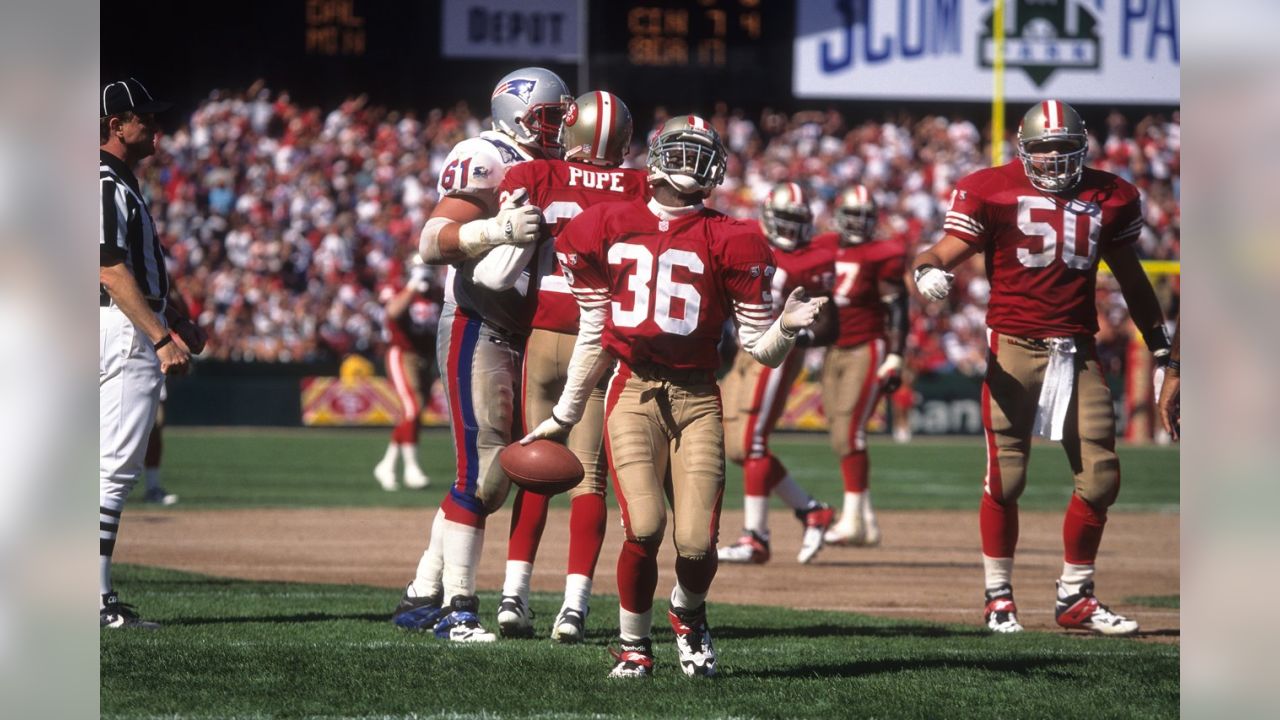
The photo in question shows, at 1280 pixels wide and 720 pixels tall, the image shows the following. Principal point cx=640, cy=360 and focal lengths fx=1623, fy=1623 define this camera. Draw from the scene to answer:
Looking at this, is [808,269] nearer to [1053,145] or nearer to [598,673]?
[1053,145]

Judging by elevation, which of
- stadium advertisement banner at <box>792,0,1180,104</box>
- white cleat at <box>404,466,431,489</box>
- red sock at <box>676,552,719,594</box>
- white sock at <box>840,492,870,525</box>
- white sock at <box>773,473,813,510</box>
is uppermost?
stadium advertisement banner at <box>792,0,1180,104</box>

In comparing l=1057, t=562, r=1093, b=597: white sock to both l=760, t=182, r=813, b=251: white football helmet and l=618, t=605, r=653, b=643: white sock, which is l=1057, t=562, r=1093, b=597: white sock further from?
l=760, t=182, r=813, b=251: white football helmet

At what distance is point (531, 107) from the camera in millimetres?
6047

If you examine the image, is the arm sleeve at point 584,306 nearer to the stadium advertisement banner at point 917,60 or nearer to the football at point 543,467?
the football at point 543,467

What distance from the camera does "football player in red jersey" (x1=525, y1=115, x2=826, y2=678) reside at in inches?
198

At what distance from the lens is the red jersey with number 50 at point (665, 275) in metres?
5.04

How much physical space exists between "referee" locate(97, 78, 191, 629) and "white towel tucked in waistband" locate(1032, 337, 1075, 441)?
133 inches

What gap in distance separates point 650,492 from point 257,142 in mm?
22132

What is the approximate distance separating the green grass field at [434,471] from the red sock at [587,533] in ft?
23.7

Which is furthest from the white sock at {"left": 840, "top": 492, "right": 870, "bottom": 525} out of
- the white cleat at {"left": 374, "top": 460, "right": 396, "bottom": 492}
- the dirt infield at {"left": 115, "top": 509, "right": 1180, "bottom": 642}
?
the white cleat at {"left": 374, "top": 460, "right": 396, "bottom": 492}

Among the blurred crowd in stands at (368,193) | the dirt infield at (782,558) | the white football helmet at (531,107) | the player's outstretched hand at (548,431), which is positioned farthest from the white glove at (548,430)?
the blurred crowd in stands at (368,193)
